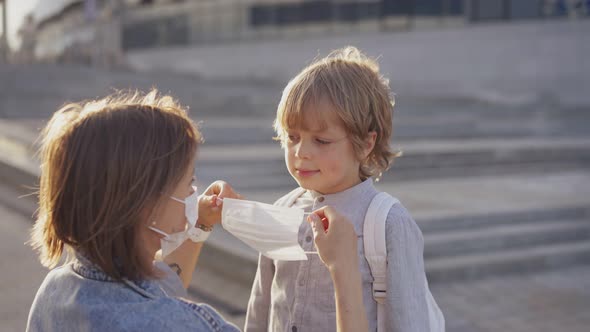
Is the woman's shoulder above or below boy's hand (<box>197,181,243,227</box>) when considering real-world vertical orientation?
above

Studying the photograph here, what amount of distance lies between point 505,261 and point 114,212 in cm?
574

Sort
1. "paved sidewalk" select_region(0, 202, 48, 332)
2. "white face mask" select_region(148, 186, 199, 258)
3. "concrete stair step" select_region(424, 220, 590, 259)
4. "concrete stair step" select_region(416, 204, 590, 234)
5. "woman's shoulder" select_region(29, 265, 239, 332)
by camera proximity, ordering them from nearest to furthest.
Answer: "woman's shoulder" select_region(29, 265, 239, 332) < "white face mask" select_region(148, 186, 199, 258) < "paved sidewalk" select_region(0, 202, 48, 332) < "concrete stair step" select_region(424, 220, 590, 259) < "concrete stair step" select_region(416, 204, 590, 234)

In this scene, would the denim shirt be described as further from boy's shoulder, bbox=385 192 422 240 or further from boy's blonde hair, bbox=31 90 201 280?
boy's shoulder, bbox=385 192 422 240

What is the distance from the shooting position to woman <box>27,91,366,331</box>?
4.10 feet

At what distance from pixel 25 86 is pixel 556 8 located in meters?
17.9

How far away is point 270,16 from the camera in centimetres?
3234

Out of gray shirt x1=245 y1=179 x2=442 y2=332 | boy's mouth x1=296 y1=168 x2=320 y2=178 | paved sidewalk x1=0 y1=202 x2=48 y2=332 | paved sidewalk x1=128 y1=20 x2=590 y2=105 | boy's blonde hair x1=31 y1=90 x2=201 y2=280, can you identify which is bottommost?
paved sidewalk x1=128 y1=20 x2=590 y2=105

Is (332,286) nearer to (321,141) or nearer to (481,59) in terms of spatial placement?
(321,141)

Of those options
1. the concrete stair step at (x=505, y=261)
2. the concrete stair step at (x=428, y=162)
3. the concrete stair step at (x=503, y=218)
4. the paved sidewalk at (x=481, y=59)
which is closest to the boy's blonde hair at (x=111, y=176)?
the concrete stair step at (x=505, y=261)

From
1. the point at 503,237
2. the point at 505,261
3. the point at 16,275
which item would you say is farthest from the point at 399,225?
the point at 503,237

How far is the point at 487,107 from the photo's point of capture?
20922 millimetres

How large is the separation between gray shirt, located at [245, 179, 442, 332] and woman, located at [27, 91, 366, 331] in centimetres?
63

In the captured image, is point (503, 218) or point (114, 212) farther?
point (503, 218)

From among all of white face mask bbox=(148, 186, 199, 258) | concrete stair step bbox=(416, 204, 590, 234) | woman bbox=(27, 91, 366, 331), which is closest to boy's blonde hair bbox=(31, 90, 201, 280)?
woman bbox=(27, 91, 366, 331)
